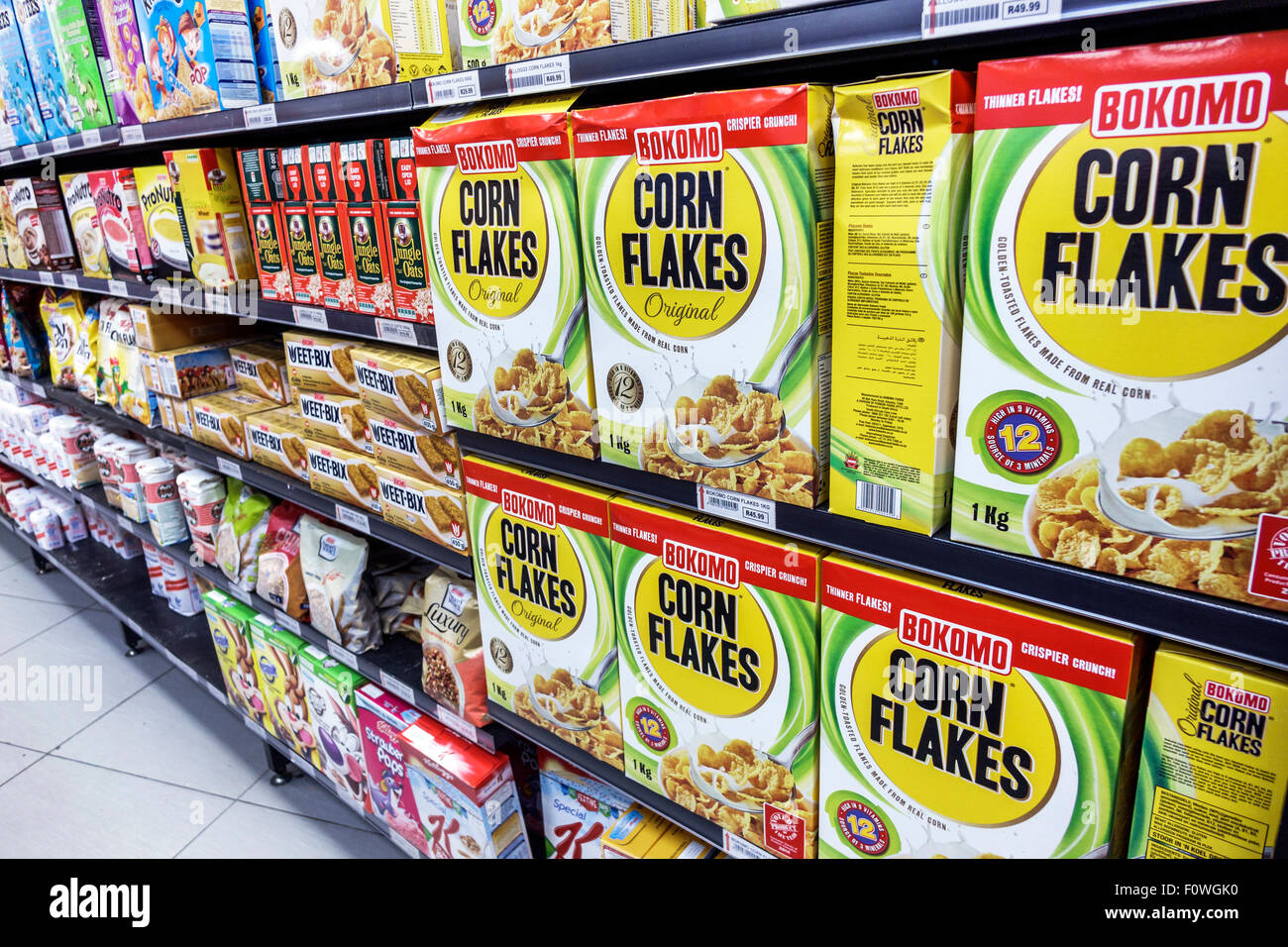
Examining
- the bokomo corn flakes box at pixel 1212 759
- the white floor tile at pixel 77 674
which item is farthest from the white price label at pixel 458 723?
the white floor tile at pixel 77 674

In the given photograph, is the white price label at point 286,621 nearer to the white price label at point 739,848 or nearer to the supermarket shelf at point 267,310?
the supermarket shelf at point 267,310

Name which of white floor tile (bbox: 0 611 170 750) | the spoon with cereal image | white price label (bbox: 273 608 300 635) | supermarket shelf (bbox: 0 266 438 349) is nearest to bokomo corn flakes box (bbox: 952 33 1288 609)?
the spoon with cereal image

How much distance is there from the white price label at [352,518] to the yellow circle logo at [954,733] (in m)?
1.22

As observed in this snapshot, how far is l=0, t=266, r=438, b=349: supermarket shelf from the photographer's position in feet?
5.20

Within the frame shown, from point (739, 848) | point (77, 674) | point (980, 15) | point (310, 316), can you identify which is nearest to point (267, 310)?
point (310, 316)

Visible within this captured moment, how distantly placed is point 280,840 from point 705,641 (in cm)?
176

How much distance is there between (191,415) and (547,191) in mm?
1695

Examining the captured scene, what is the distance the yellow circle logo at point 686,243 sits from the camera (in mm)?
946

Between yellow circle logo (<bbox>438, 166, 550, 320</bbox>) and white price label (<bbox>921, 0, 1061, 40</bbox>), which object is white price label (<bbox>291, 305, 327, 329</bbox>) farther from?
white price label (<bbox>921, 0, 1061, 40</bbox>)

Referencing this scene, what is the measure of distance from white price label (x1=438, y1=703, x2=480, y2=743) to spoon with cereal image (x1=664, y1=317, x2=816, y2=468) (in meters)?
0.91

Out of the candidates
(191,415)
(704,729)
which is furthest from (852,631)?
(191,415)

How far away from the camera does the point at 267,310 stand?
1.90 meters

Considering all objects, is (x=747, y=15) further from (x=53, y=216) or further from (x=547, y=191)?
(x=53, y=216)

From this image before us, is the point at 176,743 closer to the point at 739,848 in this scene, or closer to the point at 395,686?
the point at 395,686
